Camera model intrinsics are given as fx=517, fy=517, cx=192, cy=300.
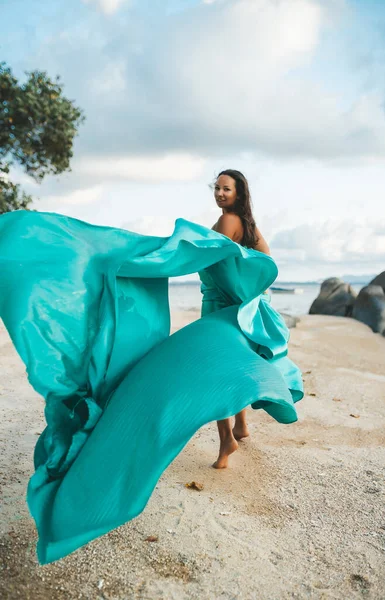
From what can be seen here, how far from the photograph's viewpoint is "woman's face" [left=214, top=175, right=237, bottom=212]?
396cm

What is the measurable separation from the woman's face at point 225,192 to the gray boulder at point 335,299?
9.08 m

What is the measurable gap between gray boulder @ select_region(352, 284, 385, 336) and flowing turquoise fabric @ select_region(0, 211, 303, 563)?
8593 millimetres

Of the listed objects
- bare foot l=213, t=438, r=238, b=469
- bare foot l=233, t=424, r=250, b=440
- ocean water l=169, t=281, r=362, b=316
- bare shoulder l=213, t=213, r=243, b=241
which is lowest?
ocean water l=169, t=281, r=362, b=316

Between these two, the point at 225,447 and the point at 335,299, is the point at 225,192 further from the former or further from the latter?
the point at 335,299

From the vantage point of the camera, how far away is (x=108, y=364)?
2480 mm

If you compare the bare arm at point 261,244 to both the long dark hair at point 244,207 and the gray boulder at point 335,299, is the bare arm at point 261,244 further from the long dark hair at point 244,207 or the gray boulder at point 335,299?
the gray boulder at point 335,299

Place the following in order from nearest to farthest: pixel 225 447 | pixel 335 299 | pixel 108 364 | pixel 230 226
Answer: pixel 108 364, pixel 225 447, pixel 230 226, pixel 335 299

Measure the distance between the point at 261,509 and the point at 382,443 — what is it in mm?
1751

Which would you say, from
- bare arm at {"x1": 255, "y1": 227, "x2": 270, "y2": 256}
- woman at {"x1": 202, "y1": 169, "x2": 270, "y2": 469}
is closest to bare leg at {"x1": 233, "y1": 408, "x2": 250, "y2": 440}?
woman at {"x1": 202, "y1": 169, "x2": 270, "y2": 469}

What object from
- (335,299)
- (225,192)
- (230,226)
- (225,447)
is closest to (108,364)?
(225,447)

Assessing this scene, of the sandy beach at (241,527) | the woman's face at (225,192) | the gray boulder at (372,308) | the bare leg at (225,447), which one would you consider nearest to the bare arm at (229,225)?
the woman's face at (225,192)

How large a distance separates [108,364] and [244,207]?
1.98 meters

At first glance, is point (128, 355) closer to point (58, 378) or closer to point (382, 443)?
point (58, 378)

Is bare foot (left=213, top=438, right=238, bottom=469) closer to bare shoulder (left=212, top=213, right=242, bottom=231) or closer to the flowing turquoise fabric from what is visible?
the flowing turquoise fabric
